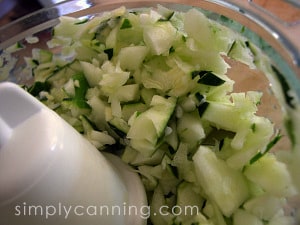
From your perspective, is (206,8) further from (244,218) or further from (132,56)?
(244,218)

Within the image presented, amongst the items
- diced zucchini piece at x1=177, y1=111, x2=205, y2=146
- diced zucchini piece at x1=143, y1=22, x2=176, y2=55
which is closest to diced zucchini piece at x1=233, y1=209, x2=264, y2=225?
diced zucchini piece at x1=177, y1=111, x2=205, y2=146

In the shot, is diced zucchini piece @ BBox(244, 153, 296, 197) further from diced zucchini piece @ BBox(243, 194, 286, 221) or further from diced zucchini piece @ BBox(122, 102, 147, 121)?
diced zucchini piece @ BBox(122, 102, 147, 121)

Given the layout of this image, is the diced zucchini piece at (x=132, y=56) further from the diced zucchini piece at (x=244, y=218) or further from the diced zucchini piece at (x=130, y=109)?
the diced zucchini piece at (x=244, y=218)

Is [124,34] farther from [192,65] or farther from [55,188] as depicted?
[55,188]

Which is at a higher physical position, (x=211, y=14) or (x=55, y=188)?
(x=211, y=14)

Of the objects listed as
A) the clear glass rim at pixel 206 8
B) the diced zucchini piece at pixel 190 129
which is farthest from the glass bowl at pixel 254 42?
the diced zucchini piece at pixel 190 129

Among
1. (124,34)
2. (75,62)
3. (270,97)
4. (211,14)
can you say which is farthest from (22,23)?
(270,97)
